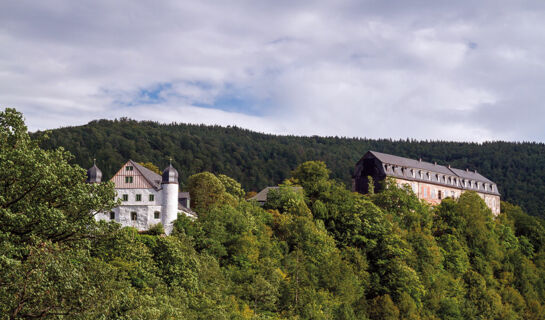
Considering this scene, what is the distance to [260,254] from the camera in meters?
62.3

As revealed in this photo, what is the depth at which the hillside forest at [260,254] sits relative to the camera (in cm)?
2642

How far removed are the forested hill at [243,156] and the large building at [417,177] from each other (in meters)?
44.9

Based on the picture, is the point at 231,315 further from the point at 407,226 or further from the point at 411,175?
the point at 411,175

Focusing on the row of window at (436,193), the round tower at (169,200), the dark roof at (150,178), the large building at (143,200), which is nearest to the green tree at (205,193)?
the dark roof at (150,178)

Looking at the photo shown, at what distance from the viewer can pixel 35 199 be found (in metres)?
28.3

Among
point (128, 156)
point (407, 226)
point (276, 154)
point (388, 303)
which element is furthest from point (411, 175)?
point (276, 154)

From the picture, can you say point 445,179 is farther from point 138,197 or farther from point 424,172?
point 138,197

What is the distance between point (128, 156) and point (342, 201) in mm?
82849

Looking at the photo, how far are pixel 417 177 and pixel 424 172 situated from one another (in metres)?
2.75

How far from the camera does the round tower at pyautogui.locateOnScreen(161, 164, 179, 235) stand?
57969 mm

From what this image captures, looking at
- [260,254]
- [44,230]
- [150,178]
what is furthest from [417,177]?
[44,230]

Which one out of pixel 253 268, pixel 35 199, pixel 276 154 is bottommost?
pixel 253 268

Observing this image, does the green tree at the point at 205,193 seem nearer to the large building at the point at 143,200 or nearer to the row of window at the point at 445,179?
the large building at the point at 143,200

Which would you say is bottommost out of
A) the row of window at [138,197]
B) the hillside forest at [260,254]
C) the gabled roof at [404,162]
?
the hillside forest at [260,254]
